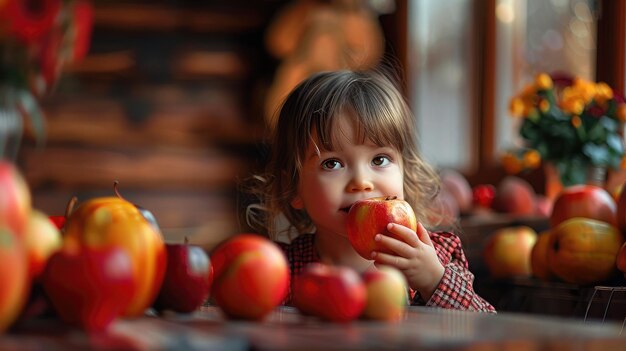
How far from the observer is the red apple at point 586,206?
2121mm

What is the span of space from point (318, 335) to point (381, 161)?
88 centimetres

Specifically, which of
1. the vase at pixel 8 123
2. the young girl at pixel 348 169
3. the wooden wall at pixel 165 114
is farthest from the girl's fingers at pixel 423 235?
the wooden wall at pixel 165 114

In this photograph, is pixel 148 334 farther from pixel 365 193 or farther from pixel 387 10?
pixel 387 10

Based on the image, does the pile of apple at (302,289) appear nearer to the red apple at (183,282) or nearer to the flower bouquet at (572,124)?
the red apple at (183,282)

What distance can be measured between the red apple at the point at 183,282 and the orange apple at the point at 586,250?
3.79 feet

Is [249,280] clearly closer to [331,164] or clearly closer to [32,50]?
[331,164]

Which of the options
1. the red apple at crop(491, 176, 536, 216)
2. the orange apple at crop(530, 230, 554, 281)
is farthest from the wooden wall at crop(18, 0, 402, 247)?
the orange apple at crop(530, 230, 554, 281)

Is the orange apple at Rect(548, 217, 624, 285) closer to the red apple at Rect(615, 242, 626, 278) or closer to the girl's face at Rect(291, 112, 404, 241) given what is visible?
the red apple at Rect(615, 242, 626, 278)

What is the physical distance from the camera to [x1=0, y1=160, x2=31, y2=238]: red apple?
2.76ft

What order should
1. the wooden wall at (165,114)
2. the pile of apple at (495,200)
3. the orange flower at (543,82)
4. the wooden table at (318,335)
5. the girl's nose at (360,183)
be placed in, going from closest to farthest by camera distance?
the wooden table at (318,335) < the girl's nose at (360,183) < the orange flower at (543,82) < the pile of apple at (495,200) < the wooden wall at (165,114)

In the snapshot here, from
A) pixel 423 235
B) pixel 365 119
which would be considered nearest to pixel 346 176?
pixel 365 119

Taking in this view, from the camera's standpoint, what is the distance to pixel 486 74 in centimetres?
429

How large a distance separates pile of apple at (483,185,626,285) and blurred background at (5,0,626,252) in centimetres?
223

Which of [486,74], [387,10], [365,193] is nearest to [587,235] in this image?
[365,193]
